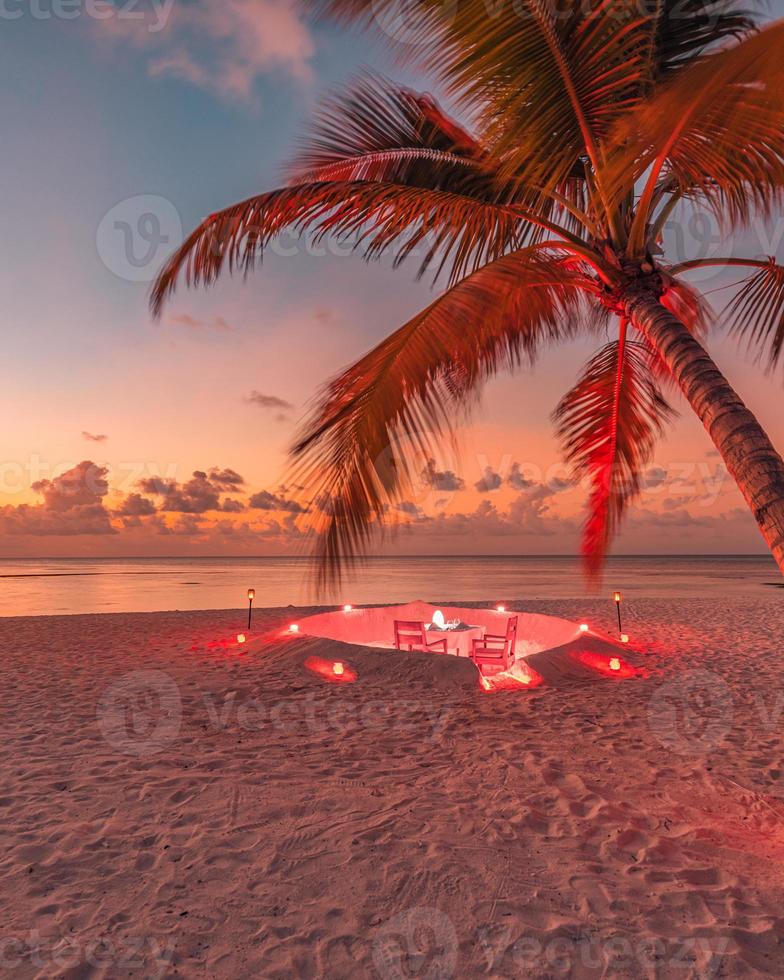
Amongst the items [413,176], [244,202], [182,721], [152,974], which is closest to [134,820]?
[152,974]

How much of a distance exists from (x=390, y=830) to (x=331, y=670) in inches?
166

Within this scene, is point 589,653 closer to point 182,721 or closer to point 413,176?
point 182,721

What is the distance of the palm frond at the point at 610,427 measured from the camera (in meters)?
6.08

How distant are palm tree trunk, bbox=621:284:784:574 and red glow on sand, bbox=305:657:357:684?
18.1ft

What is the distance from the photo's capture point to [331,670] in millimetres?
7684

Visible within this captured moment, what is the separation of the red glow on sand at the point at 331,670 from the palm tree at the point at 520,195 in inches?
171

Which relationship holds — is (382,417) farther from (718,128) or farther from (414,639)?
(414,639)

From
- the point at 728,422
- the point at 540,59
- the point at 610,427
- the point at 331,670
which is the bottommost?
the point at 331,670

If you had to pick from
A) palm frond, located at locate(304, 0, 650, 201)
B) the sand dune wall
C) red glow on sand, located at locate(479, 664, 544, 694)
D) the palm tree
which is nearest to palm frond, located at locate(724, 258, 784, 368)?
the palm tree

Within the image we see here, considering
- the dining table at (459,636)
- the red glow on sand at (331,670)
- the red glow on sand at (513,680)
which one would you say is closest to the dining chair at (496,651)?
the dining table at (459,636)

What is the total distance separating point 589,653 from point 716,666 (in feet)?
6.80

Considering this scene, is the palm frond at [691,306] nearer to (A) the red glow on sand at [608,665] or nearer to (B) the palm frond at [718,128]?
(B) the palm frond at [718,128]

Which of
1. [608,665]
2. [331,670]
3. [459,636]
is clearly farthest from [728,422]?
[459,636]

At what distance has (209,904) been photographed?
2.81 metres
